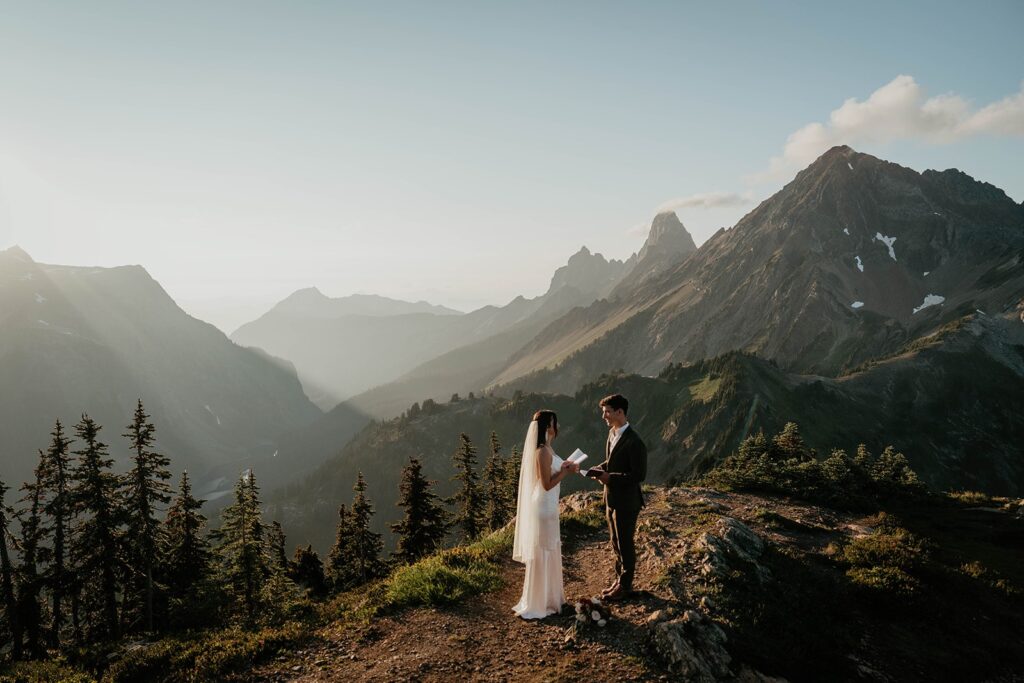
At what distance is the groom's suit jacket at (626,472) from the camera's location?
438 inches

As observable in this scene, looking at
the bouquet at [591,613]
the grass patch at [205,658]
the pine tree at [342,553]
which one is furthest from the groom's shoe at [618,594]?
the pine tree at [342,553]

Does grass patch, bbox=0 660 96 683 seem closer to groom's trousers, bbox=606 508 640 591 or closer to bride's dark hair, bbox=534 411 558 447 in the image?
bride's dark hair, bbox=534 411 558 447

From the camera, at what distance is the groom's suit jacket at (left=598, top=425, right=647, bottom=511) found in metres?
11.1

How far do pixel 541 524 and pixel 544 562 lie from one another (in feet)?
2.81

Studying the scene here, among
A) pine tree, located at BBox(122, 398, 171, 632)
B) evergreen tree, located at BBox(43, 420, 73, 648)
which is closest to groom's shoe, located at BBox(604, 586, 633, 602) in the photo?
pine tree, located at BBox(122, 398, 171, 632)

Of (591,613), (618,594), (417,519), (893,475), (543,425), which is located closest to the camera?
(591,613)

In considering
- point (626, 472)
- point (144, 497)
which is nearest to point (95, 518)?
point (144, 497)

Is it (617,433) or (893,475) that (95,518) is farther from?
(893,475)

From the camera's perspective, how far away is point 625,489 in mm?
11281

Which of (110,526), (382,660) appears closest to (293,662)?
(382,660)

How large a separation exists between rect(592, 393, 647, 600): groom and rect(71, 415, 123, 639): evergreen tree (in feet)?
90.1

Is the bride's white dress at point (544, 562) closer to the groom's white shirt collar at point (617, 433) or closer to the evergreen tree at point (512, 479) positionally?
the groom's white shirt collar at point (617, 433)

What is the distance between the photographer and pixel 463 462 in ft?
158

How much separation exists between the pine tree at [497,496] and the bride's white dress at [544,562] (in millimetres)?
36636
